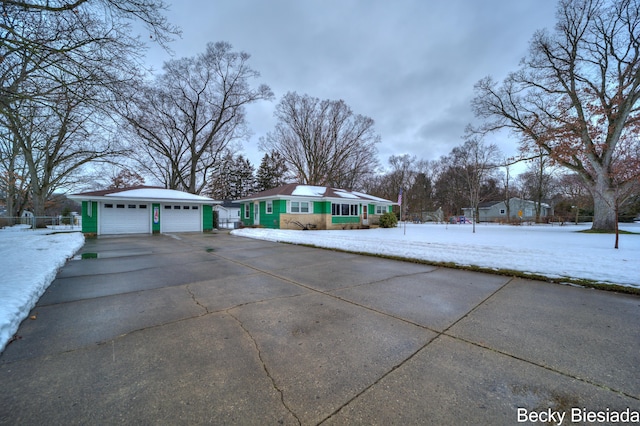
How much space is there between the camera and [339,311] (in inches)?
141

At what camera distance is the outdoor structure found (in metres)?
15.6

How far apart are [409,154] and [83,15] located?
148ft

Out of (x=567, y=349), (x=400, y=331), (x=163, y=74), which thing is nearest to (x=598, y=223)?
(x=567, y=349)

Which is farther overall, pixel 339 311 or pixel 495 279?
pixel 495 279

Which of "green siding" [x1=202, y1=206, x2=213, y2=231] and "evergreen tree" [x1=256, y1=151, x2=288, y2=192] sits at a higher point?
"evergreen tree" [x1=256, y1=151, x2=288, y2=192]

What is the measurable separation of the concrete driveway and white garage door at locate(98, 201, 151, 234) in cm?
1445

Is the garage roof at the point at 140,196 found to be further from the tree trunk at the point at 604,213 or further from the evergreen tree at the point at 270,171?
the tree trunk at the point at 604,213

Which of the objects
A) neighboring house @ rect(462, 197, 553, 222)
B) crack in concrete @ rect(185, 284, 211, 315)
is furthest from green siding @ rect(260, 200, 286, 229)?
neighboring house @ rect(462, 197, 553, 222)

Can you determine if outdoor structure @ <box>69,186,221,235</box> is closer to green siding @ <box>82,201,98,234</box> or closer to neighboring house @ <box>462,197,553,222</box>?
green siding @ <box>82,201,98,234</box>

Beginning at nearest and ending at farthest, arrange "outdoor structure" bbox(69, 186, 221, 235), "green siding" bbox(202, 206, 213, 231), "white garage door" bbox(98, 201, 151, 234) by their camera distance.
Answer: "outdoor structure" bbox(69, 186, 221, 235) → "white garage door" bbox(98, 201, 151, 234) → "green siding" bbox(202, 206, 213, 231)

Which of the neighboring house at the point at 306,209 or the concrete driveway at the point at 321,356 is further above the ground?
the neighboring house at the point at 306,209

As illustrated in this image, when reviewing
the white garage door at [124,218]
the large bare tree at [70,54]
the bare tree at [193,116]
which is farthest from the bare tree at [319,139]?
the large bare tree at [70,54]

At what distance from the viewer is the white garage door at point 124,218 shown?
16.0m

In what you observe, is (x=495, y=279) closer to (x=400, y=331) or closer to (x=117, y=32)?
(x=400, y=331)
